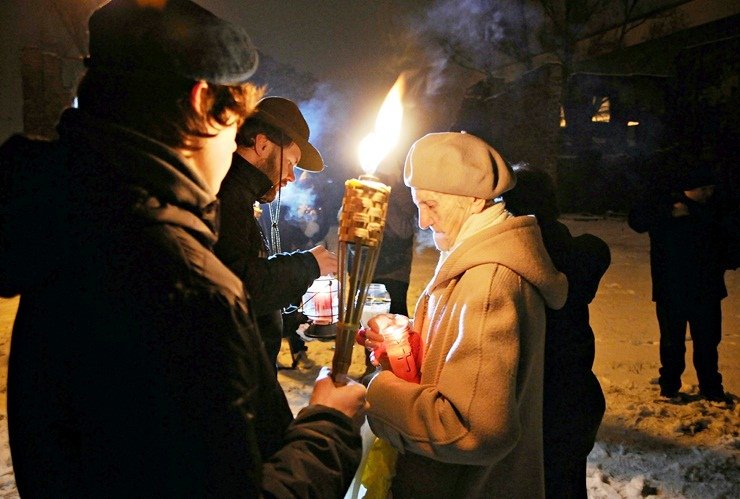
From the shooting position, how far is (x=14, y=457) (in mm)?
1067

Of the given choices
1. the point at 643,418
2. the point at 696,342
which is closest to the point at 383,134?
the point at 643,418

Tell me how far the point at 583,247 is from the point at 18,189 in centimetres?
238

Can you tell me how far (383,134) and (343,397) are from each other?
102cm

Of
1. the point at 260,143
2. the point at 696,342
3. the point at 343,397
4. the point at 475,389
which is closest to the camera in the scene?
the point at 343,397

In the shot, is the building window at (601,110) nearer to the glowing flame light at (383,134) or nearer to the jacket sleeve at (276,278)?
the jacket sleeve at (276,278)

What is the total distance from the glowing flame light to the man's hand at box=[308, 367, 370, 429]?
0.77 metres

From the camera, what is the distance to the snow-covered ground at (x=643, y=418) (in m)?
3.88

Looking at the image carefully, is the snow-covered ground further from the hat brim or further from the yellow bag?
the hat brim

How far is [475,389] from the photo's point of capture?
5.45ft

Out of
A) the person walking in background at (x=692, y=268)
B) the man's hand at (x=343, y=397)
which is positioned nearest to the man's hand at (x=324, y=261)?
the man's hand at (x=343, y=397)

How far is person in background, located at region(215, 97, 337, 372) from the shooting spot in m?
2.79

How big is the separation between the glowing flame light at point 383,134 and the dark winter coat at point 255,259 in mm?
1026

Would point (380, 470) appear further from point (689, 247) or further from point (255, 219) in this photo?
point (689, 247)

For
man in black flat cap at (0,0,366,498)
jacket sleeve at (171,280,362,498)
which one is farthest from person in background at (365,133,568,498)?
man in black flat cap at (0,0,366,498)
